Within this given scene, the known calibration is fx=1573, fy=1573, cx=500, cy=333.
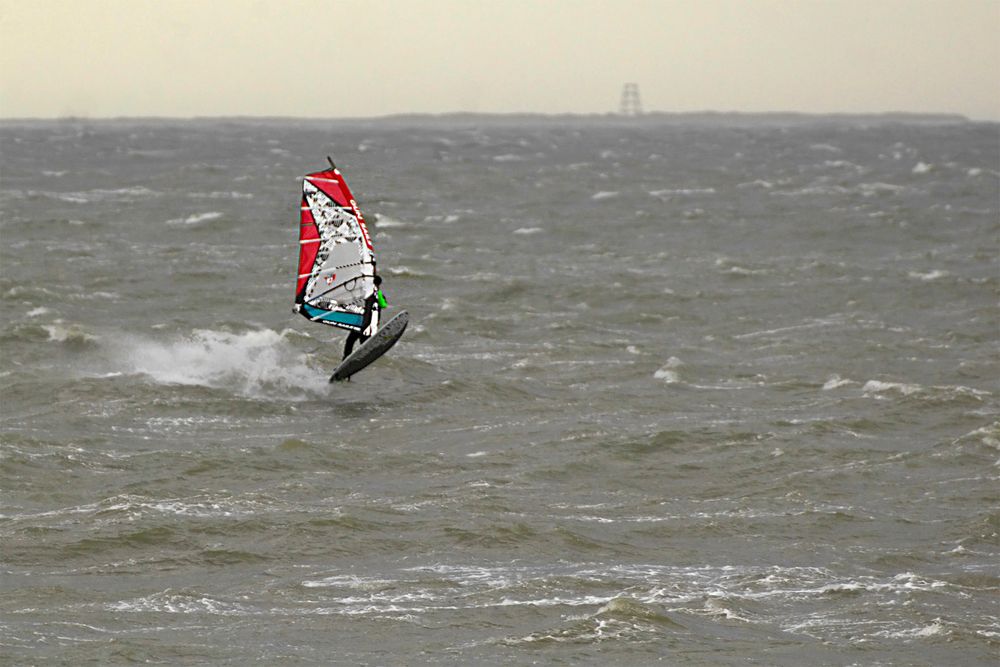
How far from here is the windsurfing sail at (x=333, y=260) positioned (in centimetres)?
3000

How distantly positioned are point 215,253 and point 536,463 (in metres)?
30.0

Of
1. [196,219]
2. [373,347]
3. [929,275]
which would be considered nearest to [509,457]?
[373,347]

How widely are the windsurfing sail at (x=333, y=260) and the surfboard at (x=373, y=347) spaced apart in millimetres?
289

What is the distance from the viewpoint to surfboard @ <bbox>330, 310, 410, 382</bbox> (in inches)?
1193

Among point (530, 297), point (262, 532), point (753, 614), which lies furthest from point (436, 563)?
point (530, 297)

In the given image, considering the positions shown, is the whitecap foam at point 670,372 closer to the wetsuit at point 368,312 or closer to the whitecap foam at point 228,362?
the wetsuit at point 368,312

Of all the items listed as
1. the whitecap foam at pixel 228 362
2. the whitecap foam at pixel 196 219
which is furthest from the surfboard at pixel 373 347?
the whitecap foam at pixel 196 219

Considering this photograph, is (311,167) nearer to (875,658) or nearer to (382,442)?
(382,442)

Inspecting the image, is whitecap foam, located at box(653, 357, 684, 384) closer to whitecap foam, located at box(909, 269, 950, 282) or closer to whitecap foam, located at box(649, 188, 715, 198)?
whitecap foam, located at box(909, 269, 950, 282)

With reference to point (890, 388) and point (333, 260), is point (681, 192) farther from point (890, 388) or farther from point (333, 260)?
point (333, 260)

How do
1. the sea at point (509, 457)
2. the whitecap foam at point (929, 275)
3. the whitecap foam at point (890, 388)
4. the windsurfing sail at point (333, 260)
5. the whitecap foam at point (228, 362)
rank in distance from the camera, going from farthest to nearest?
the whitecap foam at point (929, 275) → the whitecap foam at point (228, 362) → the whitecap foam at point (890, 388) → the windsurfing sail at point (333, 260) → the sea at point (509, 457)

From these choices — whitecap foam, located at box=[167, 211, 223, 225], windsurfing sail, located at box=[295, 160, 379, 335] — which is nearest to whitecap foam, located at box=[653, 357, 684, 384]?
windsurfing sail, located at box=[295, 160, 379, 335]

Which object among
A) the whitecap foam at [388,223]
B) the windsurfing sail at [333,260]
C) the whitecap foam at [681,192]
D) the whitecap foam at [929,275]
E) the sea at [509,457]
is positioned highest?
the windsurfing sail at [333,260]

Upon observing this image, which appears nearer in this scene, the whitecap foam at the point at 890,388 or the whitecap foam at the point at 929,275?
the whitecap foam at the point at 890,388
